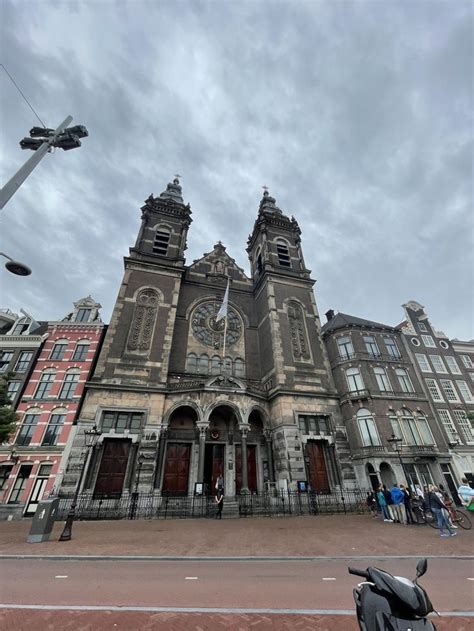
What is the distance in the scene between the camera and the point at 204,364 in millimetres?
25406

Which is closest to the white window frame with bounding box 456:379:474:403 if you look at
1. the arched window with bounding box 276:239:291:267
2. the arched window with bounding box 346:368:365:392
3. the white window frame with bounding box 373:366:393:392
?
the white window frame with bounding box 373:366:393:392

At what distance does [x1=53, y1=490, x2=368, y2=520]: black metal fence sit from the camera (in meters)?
15.9

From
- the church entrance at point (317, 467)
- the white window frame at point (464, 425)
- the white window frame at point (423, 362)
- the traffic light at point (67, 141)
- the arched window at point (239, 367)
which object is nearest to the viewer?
the traffic light at point (67, 141)

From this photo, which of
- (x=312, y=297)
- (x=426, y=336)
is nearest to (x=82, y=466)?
(x=312, y=297)

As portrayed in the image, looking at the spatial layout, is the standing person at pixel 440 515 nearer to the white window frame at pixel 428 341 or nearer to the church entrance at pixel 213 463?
the church entrance at pixel 213 463

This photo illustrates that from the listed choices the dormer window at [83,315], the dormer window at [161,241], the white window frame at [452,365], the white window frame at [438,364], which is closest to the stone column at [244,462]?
the dormer window at [83,315]

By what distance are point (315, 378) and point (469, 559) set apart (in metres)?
16.1

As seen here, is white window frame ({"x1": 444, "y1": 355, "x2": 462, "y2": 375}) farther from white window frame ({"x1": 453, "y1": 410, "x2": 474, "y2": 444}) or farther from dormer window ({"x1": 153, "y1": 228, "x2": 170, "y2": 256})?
dormer window ({"x1": 153, "y1": 228, "x2": 170, "y2": 256})

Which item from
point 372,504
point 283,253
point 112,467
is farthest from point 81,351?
point 372,504

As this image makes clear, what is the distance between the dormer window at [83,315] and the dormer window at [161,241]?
28.3 ft

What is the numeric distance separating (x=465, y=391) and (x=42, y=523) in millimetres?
36753

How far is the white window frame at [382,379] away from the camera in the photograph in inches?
1059

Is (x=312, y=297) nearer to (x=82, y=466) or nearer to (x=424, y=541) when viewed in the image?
(x=424, y=541)

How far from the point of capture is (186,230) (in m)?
31.9
